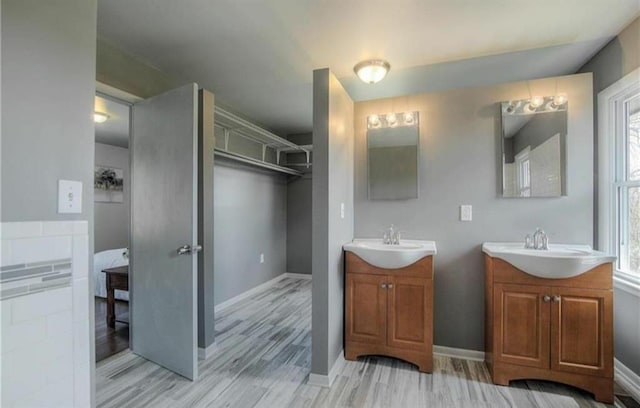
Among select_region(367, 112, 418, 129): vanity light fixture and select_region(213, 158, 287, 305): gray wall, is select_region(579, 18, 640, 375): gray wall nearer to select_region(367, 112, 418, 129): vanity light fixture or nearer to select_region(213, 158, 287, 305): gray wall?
select_region(367, 112, 418, 129): vanity light fixture

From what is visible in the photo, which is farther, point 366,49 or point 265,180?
point 265,180

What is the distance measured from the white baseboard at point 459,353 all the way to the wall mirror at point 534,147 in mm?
1331

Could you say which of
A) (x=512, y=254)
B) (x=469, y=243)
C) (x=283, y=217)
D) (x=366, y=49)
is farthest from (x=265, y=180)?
(x=512, y=254)

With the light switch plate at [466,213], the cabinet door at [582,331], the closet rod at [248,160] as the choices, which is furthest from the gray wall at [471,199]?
the closet rod at [248,160]

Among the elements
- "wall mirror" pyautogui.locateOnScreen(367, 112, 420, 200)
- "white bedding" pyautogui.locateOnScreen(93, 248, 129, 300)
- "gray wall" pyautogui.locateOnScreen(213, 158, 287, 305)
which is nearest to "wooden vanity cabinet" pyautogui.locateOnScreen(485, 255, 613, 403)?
"wall mirror" pyautogui.locateOnScreen(367, 112, 420, 200)

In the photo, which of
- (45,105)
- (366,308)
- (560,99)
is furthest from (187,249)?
(560,99)

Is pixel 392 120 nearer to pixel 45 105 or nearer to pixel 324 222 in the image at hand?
pixel 324 222

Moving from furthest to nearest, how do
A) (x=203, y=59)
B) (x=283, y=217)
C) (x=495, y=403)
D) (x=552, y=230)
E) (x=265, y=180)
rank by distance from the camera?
1. (x=283, y=217)
2. (x=265, y=180)
3. (x=203, y=59)
4. (x=552, y=230)
5. (x=495, y=403)

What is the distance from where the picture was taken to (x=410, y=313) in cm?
220

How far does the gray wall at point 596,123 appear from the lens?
75.9 inches

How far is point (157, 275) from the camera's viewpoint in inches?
86.0

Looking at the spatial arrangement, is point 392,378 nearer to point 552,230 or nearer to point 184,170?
point 552,230

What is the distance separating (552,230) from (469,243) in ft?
1.97

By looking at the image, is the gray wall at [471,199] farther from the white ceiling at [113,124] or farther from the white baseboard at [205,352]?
the white ceiling at [113,124]
